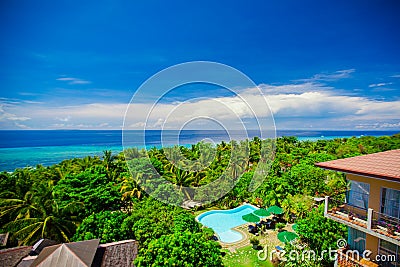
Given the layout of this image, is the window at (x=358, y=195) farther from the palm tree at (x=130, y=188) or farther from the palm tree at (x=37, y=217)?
the palm tree at (x=130, y=188)

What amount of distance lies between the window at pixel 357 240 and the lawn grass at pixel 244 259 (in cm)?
372

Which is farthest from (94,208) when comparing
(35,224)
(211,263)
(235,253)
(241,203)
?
(241,203)

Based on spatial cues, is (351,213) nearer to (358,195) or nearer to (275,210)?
(358,195)

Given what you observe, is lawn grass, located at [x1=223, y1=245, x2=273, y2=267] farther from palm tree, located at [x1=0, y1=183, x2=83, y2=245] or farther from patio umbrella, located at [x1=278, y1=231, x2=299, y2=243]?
palm tree, located at [x1=0, y1=183, x2=83, y2=245]

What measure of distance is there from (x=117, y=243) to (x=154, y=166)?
903cm

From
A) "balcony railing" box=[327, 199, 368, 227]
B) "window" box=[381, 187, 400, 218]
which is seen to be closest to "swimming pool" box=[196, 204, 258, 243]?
"balcony railing" box=[327, 199, 368, 227]

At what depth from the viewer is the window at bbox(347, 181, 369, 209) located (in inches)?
250

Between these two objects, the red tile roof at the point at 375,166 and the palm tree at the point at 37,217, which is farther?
the palm tree at the point at 37,217

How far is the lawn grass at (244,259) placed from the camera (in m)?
9.69

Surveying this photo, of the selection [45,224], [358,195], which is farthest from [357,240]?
[45,224]

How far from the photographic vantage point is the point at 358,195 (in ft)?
21.6

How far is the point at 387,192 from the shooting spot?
5.83m

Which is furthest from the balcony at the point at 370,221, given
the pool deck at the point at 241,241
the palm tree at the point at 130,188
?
the palm tree at the point at 130,188

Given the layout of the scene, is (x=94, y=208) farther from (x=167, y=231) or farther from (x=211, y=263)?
(x=211, y=263)
